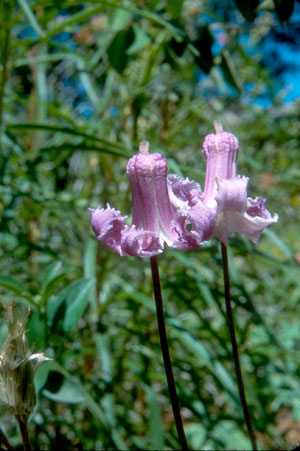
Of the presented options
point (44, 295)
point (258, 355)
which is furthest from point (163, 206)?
point (258, 355)

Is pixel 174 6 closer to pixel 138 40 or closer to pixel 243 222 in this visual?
pixel 138 40

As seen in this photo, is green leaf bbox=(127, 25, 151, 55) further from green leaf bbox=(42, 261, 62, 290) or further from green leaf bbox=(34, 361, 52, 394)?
green leaf bbox=(34, 361, 52, 394)

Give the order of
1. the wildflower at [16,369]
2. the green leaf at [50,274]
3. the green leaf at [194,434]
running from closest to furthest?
the wildflower at [16,369] < the green leaf at [50,274] < the green leaf at [194,434]

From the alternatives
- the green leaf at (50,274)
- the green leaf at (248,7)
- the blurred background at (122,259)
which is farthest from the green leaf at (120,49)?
the green leaf at (50,274)

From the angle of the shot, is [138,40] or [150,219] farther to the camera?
[138,40]

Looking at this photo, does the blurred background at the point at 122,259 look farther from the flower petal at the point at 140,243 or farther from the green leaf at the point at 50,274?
the flower petal at the point at 140,243

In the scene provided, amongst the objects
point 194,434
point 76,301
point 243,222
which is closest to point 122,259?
point 194,434
